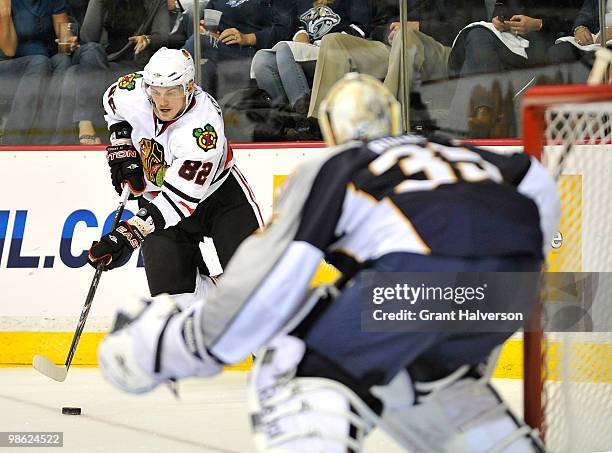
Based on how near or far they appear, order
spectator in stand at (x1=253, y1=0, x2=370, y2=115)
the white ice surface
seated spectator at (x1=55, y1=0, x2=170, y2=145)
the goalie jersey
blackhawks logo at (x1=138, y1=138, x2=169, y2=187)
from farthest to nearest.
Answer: seated spectator at (x1=55, y1=0, x2=170, y2=145)
spectator in stand at (x1=253, y1=0, x2=370, y2=115)
blackhawks logo at (x1=138, y1=138, x2=169, y2=187)
the white ice surface
the goalie jersey

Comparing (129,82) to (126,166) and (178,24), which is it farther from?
(178,24)

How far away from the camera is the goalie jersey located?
163 centimetres

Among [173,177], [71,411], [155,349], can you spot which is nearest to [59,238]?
[173,177]

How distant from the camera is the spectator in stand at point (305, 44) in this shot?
4.77 m

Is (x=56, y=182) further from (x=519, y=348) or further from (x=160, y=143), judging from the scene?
(x=519, y=348)

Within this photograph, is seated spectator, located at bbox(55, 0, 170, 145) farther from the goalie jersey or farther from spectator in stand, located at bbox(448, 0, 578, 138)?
the goalie jersey

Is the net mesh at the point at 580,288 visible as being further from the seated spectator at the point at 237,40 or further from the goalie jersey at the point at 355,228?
the seated spectator at the point at 237,40

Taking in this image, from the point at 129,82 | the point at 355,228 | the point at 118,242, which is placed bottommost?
the point at 118,242

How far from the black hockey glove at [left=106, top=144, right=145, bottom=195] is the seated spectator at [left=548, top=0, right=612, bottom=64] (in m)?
1.59

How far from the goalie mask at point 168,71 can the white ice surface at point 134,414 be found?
3.14 ft

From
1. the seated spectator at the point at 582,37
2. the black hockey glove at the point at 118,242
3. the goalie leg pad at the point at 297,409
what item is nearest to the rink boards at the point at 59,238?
the black hockey glove at the point at 118,242

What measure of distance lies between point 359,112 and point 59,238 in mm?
3104

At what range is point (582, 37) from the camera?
4.65 meters

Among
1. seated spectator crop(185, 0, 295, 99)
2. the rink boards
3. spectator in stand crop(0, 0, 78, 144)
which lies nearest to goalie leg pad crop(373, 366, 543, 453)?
the rink boards
